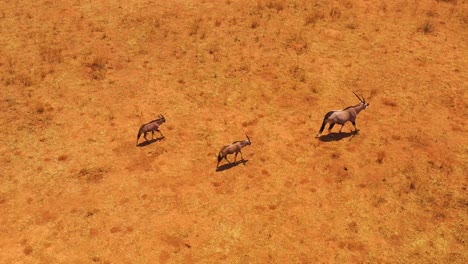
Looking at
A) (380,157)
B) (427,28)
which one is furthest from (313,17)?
(380,157)

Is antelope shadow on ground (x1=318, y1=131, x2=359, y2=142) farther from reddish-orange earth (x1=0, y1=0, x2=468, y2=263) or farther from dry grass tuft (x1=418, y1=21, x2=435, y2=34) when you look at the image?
dry grass tuft (x1=418, y1=21, x2=435, y2=34)

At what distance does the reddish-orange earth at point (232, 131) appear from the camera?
529 inches

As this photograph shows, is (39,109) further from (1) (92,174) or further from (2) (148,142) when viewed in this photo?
(2) (148,142)

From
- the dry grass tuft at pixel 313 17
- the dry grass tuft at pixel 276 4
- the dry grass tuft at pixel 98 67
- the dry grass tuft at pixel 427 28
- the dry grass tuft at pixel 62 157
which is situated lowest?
the dry grass tuft at pixel 62 157

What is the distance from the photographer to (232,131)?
17.5 metres

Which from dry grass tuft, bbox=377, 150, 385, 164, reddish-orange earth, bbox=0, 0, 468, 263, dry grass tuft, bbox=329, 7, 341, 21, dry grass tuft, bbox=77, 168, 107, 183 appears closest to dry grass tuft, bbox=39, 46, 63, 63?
reddish-orange earth, bbox=0, 0, 468, 263

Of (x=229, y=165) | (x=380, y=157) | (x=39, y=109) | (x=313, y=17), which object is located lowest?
(x=229, y=165)

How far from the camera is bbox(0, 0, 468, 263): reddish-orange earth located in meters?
13.4

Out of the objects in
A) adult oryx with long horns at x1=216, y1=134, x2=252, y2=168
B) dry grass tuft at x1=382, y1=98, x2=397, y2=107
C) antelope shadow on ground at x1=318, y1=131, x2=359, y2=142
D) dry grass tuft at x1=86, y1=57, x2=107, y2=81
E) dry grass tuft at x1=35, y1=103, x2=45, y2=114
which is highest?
dry grass tuft at x1=86, y1=57, x2=107, y2=81

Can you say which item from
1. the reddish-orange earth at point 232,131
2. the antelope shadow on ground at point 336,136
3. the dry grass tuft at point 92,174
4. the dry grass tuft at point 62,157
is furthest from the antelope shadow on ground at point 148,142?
the antelope shadow on ground at point 336,136

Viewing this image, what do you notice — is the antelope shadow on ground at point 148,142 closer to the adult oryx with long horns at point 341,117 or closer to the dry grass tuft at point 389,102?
the adult oryx with long horns at point 341,117

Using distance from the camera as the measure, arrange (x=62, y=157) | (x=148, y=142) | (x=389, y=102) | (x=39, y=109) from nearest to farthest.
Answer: (x=62, y=157), (x=148, y=142), (x=39, y=109), (x=389, y=102)

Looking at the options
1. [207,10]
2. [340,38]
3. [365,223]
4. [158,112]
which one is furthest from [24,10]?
[365,223]

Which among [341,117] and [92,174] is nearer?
[92,174]
